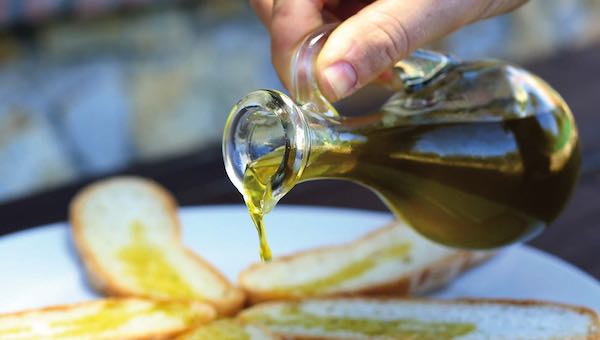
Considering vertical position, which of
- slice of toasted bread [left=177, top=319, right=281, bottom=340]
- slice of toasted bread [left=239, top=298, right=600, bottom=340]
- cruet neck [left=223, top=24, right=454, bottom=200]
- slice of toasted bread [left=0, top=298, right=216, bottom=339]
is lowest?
slice of toasted bread [left=239, top=298, right=600, bottom=340]

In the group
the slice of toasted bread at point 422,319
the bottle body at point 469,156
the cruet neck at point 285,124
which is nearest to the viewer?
the cruet neck at point 285,124

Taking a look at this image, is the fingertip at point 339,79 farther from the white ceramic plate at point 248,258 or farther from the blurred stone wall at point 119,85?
the blurred stone wall at point 119,85

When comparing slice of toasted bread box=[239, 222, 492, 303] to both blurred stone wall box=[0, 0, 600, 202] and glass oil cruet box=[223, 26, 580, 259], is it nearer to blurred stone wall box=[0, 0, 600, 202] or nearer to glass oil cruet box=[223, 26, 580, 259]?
glass oil cruet box=[223, 26, 580, 259]

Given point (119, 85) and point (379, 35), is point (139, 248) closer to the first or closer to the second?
point (379, 35)

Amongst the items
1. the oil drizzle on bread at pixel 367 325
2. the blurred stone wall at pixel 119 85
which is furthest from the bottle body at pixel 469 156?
the blurred stone wall at pixel 119 85

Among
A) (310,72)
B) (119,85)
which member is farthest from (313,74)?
(119,85)

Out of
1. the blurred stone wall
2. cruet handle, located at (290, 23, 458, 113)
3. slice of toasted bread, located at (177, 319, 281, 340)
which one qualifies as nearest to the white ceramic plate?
slice of toasted bread, located at (177, 319, 281, 340)

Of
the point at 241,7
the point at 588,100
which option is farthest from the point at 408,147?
the point at 241,7

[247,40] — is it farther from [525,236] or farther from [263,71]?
[525,236]
